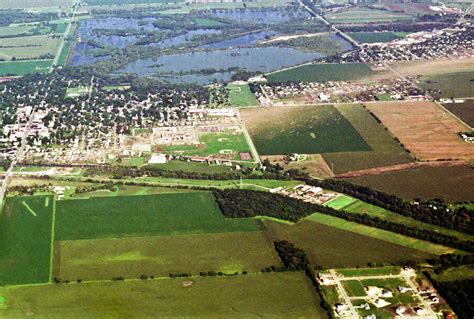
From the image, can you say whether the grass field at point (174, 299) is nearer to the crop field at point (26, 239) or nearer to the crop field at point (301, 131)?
the crop field at point (26, 239)

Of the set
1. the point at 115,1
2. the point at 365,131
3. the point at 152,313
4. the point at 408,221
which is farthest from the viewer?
the point at 115,1

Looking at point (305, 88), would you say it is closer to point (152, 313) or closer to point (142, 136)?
point (142, 136)

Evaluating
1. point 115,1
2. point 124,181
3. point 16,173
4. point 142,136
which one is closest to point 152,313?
point 124,181

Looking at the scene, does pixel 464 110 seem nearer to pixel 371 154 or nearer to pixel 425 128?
pixel 425 128

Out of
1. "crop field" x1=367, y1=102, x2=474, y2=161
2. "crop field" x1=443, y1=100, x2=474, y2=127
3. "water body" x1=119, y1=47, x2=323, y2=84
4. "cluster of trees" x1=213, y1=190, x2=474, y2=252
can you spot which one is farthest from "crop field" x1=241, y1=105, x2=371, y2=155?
"water body" x1=119, y1=47, x2=323, y2=84

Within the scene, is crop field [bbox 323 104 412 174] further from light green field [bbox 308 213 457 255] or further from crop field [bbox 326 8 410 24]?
crop field [bbox 326 8 410 24]
